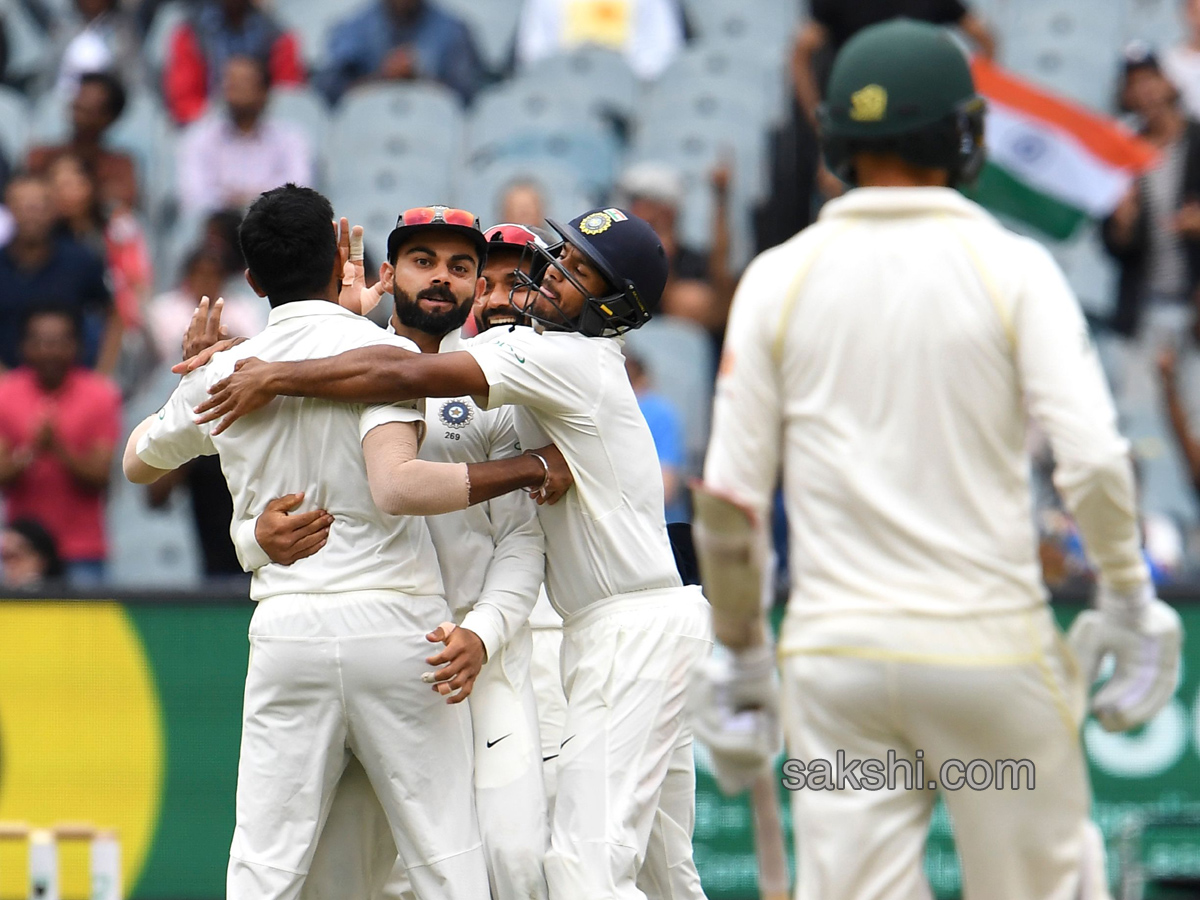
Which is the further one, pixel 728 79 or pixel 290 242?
pixel 728 79

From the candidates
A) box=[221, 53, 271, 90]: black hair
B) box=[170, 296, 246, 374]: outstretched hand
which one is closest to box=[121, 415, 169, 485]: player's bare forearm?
box=[170, 296, 246, 374]: outstretched hand

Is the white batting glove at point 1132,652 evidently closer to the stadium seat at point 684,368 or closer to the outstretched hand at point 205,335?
the outstretched hand at point 205,335

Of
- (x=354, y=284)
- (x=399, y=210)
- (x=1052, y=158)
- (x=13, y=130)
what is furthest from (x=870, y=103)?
(x=13, y=130)

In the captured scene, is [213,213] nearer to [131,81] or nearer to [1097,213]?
[131,81]

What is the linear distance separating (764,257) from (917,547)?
72 cm

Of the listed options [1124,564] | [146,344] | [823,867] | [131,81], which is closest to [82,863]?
[146,344]

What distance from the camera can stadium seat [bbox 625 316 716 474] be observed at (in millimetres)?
10234

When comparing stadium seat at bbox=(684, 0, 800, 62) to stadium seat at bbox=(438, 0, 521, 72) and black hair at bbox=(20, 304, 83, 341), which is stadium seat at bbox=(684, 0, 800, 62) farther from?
black hair at bbox=(20, 304, 83, 341)

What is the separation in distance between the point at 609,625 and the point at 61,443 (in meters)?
5.24

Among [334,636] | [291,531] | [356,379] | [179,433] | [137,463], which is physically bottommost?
[334,636]

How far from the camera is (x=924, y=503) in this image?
3713 mm

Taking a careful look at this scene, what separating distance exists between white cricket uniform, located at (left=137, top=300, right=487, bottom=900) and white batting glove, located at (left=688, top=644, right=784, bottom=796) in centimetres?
127

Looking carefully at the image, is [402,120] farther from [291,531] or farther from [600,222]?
[291,531]

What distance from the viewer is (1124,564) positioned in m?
3.66
